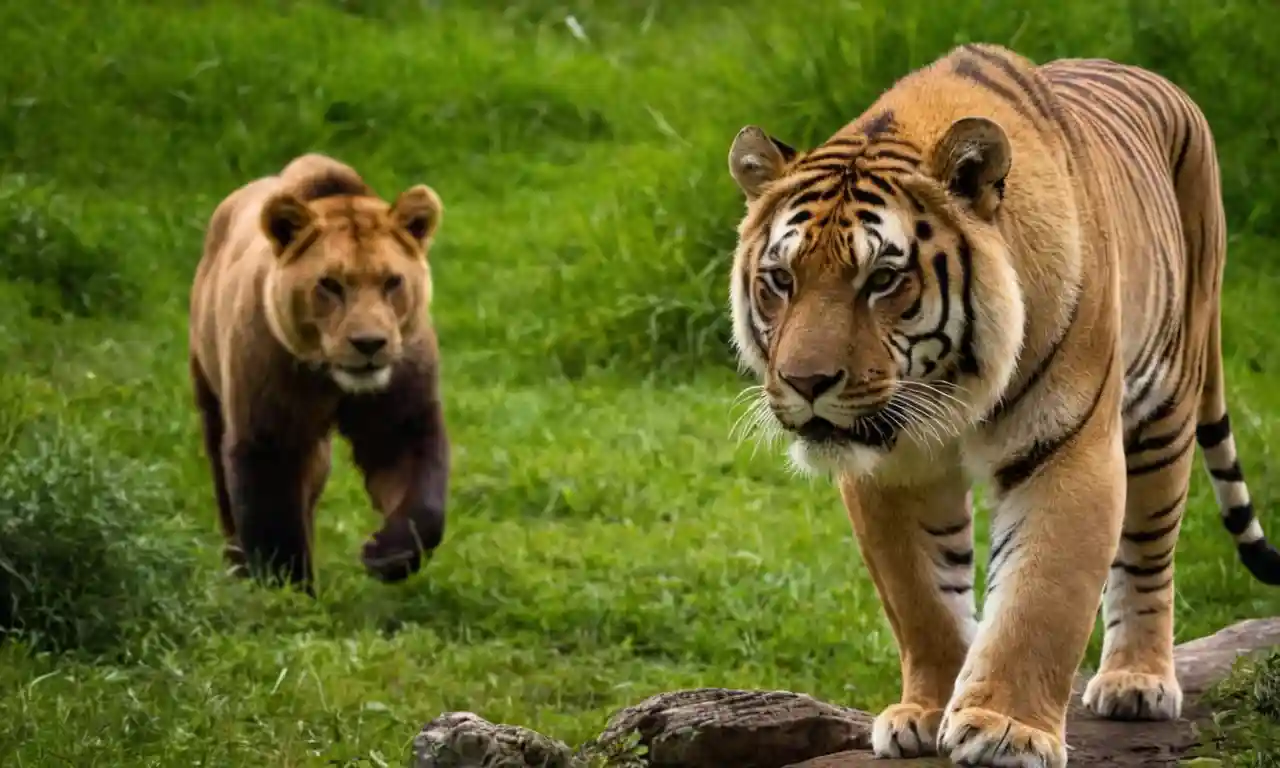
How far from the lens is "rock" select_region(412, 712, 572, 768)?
371cm

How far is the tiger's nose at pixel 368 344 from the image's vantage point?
266 inches

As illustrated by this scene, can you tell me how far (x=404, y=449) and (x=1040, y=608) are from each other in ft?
12.1

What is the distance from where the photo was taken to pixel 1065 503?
3705 mm

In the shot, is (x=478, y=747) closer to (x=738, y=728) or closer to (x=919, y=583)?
(x=738, y=728)

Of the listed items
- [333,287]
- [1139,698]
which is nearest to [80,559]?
[333,287]

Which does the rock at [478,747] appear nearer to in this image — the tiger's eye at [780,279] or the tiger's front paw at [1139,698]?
the tiger's eye at [780,279]

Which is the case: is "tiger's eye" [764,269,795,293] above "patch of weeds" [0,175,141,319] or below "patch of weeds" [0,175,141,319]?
above

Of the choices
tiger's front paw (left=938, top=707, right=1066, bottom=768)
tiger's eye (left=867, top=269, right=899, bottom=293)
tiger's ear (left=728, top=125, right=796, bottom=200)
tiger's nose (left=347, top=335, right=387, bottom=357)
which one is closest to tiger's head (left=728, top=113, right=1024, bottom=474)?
tiger's eye (left=867, top=269, right=899, bottom=293)

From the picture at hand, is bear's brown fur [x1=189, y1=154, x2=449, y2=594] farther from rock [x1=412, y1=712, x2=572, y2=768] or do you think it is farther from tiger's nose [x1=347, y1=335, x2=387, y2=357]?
rock [x1=412, y1=712, x2=572, y2=768]

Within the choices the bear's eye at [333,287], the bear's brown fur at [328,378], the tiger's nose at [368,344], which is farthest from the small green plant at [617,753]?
the bear's eye at [333,287]

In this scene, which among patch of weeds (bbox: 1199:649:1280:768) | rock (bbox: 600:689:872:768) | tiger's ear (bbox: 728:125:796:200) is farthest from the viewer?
rock (bbox: 600:689:872:768)

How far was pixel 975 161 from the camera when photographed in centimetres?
363

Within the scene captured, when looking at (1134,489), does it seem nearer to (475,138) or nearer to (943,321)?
(943,321)

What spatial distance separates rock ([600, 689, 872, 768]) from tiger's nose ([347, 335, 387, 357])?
8.84 ft
